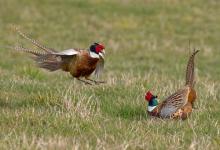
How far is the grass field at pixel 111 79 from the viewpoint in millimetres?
6964

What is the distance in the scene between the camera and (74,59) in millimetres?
9180

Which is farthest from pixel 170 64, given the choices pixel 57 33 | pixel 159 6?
pixel 159 6

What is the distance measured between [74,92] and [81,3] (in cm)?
1802

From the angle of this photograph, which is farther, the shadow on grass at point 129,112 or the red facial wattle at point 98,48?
the red facial wattle at point 98,48

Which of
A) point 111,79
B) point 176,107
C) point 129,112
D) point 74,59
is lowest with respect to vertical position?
point 129,112

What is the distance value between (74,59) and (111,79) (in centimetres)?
196

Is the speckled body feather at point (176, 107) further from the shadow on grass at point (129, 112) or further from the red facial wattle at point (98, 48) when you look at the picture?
the red facial wattle at point (98, 48)

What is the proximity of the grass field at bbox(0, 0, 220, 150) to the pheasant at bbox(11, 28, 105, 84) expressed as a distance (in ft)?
1.10

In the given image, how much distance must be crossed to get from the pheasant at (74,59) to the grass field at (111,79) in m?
0.34

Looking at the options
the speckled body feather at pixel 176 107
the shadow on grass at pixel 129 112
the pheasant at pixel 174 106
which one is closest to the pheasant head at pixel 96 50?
the shadow on grass at pixel 129 112

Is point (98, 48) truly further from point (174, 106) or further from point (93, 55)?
point (174, 106)

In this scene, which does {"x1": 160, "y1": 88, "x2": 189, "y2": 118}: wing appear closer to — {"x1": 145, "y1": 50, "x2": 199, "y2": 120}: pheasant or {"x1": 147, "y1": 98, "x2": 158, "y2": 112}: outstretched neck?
{"x1": 145, "y1": 50, "x2": 199, "y2": 120}: pheasant

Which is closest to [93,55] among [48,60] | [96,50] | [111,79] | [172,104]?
[96,50]

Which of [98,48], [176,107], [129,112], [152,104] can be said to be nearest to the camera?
[176,107]
